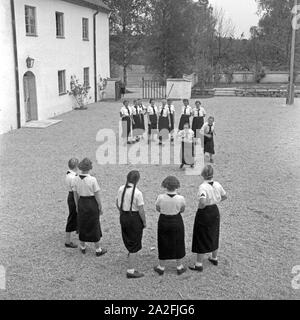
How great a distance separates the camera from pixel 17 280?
20.3ft

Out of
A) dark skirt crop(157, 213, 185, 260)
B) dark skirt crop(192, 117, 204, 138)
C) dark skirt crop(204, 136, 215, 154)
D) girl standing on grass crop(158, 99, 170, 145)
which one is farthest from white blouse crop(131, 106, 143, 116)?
dark skirt crop(157, 213, 185, 260)

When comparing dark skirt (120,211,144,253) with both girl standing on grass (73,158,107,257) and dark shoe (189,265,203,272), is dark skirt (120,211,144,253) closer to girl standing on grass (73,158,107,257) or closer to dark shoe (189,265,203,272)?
girl standing on grass (73,158,107,257)

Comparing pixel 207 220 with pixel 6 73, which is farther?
pixel 6 73

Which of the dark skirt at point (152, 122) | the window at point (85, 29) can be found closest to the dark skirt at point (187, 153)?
the dark skirt at point (152, 122)

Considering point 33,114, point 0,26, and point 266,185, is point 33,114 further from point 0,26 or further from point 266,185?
point 266,185

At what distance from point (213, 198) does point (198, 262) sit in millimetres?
979

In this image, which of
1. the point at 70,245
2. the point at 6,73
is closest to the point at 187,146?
the point at 70,245

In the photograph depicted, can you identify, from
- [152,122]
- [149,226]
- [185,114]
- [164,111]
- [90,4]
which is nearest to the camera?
[149,226]

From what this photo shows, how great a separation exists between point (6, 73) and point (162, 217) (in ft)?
42.0

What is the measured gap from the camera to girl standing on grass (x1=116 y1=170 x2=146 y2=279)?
615 centimetres

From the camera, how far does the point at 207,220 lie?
21.0ft

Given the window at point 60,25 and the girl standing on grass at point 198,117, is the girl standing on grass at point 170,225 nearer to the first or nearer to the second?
the girl standing on grass at point 198,117

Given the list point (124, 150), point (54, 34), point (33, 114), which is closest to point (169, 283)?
point (124, 150)

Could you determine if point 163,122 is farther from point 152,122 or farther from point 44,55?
point 44,55
